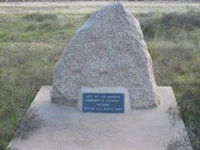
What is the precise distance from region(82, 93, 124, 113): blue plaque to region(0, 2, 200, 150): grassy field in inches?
31.5

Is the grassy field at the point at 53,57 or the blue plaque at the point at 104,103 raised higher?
the blue plaque at the point at 104,103

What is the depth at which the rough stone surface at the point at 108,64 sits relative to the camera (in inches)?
267

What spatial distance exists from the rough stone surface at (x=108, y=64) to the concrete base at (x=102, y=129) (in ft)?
0.72

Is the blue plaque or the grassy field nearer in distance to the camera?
the blue plaque

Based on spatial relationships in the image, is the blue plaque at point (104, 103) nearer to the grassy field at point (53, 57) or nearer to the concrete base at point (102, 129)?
the concrete base at point (102, 129)

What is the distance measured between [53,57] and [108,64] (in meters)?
3.51

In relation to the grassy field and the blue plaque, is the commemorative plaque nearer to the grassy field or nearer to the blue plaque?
the blue plaque

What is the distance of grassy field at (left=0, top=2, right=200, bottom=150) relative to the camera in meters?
7.05

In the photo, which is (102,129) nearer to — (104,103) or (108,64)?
(104,103)

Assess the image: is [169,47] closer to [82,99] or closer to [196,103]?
[196,103]

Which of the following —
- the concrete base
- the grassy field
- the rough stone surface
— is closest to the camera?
the concrete base

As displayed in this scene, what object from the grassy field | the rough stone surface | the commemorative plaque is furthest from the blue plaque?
the grassy field

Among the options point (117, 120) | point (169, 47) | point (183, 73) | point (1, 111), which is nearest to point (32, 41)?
point (169, 47)

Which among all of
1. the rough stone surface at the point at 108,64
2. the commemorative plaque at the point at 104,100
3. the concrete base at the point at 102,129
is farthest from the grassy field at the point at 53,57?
the commemorative plaque at the point at 104,100
